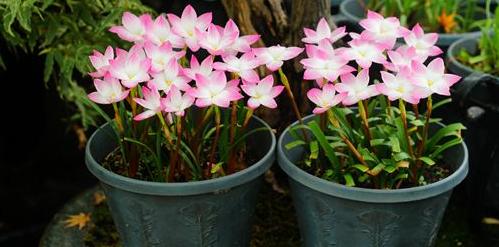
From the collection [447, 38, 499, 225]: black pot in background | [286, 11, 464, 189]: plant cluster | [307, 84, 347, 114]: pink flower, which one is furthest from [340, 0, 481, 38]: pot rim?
[307, 84, 347, 114]: pink flower

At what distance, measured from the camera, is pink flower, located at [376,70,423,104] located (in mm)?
1177

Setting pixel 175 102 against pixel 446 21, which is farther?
pixel 446 21

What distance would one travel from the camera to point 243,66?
4.06 feet

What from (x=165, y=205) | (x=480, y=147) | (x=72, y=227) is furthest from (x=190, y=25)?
(x=480, y=147)

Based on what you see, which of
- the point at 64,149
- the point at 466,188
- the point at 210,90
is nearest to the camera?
the point at 210,90

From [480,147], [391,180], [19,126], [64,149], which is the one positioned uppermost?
[391,180]

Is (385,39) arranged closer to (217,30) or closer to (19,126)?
(217,30)

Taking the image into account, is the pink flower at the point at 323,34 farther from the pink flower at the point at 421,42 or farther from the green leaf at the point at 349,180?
the green leaf at the point at 349,180

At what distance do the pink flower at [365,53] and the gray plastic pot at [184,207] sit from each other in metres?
0.23

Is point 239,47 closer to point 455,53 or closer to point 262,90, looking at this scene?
point 262,90

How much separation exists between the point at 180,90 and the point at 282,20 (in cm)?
38

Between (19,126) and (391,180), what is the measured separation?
126 centimetres

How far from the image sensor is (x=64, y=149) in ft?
7.45

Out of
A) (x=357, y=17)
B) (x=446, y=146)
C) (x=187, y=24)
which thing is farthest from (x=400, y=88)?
(x=357, y=17)
